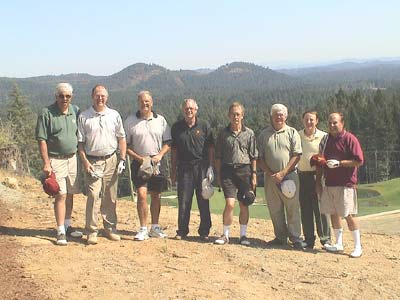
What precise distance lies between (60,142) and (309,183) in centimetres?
363

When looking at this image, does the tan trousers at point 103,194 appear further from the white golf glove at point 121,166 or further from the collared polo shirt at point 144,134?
the collared polo shirt at point 144,134

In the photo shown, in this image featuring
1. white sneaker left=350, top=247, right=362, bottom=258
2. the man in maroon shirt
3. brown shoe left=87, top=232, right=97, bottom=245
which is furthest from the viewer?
white sneaker left=350, top=247, right=362, bottom=258

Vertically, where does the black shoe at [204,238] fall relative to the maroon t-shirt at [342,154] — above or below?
below

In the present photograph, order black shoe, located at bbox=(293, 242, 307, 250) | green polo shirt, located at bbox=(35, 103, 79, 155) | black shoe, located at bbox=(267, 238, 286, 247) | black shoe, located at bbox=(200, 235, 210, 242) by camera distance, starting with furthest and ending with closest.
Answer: black shoe, located at bbox=(267, 238, 286, 247)
black shoe, located at bbox=(200, 235, 210, 242)
black shoe, located at bbox=(293, 242, 307, 250)
green polo shirt, located at bbox=(35, 103, 79, 155)

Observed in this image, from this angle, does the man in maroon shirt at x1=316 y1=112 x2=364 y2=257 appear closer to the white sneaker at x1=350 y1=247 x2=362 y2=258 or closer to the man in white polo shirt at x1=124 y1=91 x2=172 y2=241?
the white sneaker at x1=350 y1=247 x2=362 y2=258

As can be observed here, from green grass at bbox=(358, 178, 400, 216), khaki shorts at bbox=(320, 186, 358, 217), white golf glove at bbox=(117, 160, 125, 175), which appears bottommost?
green grass at bbox=(358, 178, 400, 216)

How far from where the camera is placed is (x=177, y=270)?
6.25 m

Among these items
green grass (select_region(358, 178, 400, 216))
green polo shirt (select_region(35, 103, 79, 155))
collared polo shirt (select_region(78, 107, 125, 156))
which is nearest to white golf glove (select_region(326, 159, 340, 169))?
collared polo shirt (select_region(78, 107, 125, 156))

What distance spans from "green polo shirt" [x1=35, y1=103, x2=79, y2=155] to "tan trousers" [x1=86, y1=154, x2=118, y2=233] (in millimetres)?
396

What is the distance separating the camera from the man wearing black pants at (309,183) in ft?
24.8

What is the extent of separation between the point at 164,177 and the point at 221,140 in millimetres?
992

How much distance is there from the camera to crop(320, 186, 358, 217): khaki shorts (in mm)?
7273

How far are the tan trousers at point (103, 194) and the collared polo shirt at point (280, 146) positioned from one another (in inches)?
85.7

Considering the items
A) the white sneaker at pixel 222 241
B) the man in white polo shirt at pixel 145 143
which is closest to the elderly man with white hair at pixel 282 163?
the white sneaker at pixel 222 241
